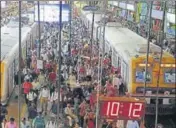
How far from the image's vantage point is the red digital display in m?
7.37

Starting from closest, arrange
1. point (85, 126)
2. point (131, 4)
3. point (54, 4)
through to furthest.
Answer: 1. point (85, 126)
2. point (54, 4)
3. point (131, 4)

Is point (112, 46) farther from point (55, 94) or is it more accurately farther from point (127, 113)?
point (127, 113)

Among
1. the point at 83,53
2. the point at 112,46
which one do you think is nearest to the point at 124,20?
the point at 83,53

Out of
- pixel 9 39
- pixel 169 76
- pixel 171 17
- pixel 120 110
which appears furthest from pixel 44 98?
pixel 171 17

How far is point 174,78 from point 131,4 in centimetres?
1729

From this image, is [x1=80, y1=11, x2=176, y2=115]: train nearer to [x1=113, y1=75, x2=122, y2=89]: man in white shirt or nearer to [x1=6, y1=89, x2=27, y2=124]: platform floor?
[x1=113, y1=75, x2=122, y2=89]: man in white shirt

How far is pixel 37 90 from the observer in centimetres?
1215

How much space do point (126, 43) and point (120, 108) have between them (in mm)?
6704

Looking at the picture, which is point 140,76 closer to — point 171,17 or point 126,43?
point 126,43

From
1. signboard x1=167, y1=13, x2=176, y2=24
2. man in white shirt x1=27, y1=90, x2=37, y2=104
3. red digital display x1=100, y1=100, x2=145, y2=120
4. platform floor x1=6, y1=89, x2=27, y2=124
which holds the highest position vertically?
red digital display x1=100, y1=100, x2=145, y2=120

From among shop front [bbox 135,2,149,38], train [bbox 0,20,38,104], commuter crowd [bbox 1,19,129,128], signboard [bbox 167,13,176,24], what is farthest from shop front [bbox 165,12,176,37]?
train [bbox 0,20,38,104]

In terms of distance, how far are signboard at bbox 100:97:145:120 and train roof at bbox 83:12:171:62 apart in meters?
4.26

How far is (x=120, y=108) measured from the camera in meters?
7.45

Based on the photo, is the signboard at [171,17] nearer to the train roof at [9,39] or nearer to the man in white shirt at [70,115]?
the train roof at [9,39]
